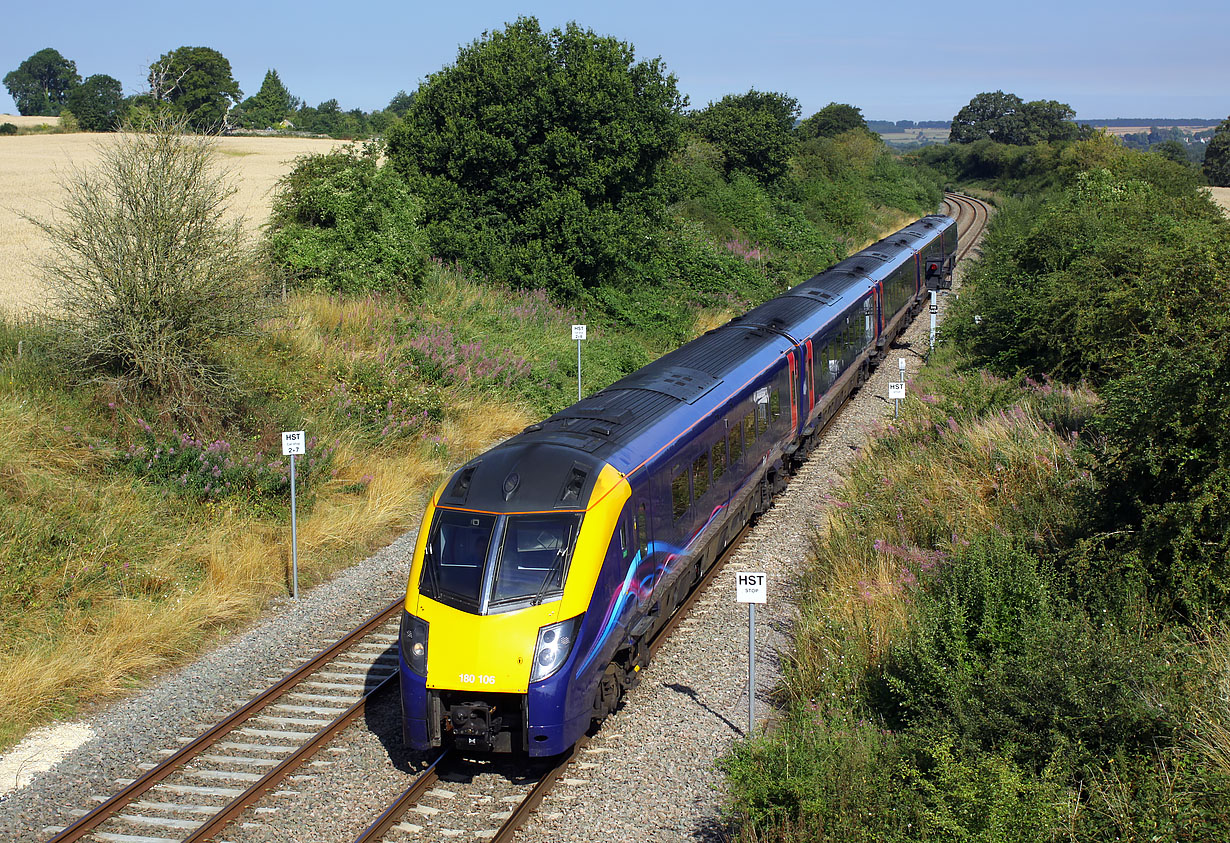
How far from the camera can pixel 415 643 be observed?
8.01 metres

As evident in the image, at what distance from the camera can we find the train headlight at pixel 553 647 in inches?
301

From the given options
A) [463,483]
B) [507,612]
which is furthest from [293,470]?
[507,612]

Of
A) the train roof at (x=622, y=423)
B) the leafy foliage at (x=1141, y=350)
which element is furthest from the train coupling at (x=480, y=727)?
the leafy foliage at (x=1141, y=350)

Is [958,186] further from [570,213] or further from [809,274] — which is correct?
[570,213]

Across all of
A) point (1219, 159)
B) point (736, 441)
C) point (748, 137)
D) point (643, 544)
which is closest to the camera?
point (643, 544)

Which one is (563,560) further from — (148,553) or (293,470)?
(148,553)

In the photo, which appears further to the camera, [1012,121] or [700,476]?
[1012,121]

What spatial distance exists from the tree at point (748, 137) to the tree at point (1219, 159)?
183 feet

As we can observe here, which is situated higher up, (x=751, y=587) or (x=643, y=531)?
(x=643, y=531)

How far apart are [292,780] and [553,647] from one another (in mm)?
2568

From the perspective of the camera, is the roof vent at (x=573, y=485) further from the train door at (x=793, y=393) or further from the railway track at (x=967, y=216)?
the railway track at (x=967, y=216)

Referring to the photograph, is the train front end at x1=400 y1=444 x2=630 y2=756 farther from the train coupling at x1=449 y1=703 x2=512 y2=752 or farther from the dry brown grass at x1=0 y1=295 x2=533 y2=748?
the dry brown grass at x1=0 y1=295 x2=533 y2=748

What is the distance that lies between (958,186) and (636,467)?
9491 centimetres

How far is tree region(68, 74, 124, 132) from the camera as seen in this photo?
217 feet
